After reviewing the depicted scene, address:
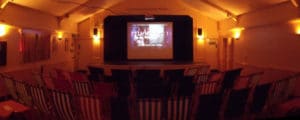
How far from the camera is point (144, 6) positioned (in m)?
13.9

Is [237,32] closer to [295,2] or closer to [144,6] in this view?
[295,2]

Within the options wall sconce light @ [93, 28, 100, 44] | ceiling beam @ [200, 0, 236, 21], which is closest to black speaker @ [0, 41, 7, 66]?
wall sconce light @ [93, 28, 100, 44]

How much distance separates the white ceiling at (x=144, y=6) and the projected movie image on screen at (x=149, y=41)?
0.74 meters

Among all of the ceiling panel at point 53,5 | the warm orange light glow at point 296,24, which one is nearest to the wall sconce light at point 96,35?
the ceiling panel at point 53,5

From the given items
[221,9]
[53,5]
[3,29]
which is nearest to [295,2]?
[221,9]

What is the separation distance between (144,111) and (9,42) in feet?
18.1

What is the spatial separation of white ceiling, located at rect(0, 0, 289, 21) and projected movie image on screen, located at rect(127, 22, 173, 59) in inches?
29.3

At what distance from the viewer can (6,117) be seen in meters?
4.54

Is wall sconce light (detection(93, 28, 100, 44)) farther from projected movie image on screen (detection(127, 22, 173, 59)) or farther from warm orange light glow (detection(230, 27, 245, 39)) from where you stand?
warm orange light glow (detection(230, 27, 245, 39))

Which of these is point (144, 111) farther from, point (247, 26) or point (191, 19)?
point (191, 19)

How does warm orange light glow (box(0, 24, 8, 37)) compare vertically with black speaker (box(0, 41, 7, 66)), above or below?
above

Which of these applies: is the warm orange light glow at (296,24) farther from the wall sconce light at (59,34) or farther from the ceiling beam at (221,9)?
the wall sconce light at (59,34)

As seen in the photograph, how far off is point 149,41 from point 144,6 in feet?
5.25

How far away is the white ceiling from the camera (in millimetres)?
Answer: 9039
